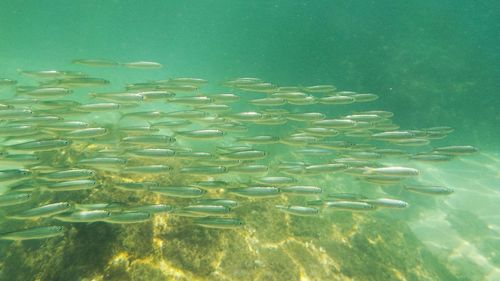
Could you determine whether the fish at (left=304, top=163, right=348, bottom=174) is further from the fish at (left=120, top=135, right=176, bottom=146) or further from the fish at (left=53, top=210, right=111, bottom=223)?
the fish at (left=53, top=210, right=111, bottom=223)

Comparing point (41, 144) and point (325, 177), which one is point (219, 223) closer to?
point (41, 144)

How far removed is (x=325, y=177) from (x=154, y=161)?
8.11 meters

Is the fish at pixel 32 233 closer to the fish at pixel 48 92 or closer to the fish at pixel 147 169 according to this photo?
the fish at pixel 147 169

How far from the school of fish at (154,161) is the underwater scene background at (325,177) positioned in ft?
0.29

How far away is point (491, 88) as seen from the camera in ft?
56.9

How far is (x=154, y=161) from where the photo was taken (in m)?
7.64

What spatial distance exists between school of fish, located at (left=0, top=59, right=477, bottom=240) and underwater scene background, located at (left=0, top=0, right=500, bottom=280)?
0.29 ft

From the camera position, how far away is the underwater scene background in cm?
538

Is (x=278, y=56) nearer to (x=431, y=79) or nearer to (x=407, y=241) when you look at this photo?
(x=431, y=79)

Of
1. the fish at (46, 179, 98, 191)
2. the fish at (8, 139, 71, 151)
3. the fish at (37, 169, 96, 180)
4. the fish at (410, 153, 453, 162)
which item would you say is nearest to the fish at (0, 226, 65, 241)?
the fish at (46, 179, 98, 191)

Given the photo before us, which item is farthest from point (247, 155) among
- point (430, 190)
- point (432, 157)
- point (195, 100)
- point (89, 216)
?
→ point (432, 157)

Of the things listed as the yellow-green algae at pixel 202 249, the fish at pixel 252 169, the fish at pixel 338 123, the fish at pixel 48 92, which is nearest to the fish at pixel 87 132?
the yellow-green algae at pixel 202 249

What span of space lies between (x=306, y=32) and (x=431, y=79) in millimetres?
9826

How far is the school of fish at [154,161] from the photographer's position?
5.15 meters
